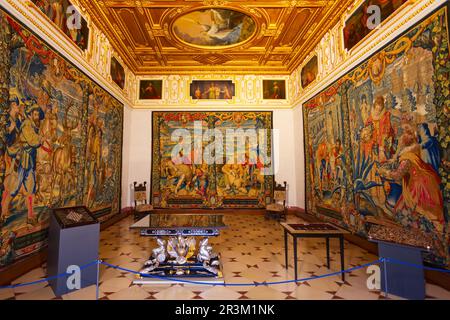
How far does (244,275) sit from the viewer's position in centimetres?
455

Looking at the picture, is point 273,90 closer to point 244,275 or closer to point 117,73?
Answer: point 117,73

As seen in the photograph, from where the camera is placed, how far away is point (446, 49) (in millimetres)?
3926

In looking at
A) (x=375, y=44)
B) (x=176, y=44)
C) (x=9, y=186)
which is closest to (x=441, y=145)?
(x=375, y=44)

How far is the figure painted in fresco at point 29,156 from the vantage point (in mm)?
4439

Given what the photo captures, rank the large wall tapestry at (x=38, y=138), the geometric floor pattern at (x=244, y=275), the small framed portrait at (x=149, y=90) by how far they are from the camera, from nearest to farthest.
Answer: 1. the geometric floor pattern at (x=244, y=275)
2. the large wall tapestry at (x=38, y=138)
3. the small framed portrait at (x=149, y=90)

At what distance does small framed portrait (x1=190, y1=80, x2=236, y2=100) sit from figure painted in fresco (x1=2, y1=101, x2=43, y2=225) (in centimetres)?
733

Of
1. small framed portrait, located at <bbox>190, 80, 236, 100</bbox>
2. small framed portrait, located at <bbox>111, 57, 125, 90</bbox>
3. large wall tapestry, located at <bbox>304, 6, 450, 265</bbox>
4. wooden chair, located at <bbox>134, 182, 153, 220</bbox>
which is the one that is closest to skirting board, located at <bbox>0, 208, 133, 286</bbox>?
wooden chair, located at <bbox>134, 182, 153, 220</bbox>

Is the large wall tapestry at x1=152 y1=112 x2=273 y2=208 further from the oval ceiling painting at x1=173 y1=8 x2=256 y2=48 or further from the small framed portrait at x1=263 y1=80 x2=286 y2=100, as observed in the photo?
the oval ceiling painting at x1=173 y1=8 x2=256 y2=48

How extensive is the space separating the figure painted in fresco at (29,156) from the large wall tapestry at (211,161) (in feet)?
20.3

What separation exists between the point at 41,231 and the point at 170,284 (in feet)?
10.9

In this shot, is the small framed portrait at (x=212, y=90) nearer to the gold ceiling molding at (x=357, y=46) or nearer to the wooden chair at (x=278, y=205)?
the gold ceiling molding at (x=357, y=46)

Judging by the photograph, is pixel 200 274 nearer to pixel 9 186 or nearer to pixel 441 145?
pixel 9 186

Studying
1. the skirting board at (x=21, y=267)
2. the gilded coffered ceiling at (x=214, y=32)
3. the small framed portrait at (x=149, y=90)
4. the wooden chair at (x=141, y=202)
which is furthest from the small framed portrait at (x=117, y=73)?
the skirting board at (x=21, y=267)

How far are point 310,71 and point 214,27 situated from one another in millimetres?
4345
